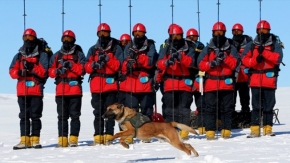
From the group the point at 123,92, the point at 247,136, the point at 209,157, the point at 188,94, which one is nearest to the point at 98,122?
the point at 123,92

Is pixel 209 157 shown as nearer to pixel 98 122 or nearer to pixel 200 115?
pixel 98 122

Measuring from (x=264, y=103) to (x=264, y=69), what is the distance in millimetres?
734

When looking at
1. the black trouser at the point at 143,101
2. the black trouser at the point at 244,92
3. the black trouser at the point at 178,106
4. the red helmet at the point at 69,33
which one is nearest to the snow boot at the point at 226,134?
the black trouser at the point at 178,106

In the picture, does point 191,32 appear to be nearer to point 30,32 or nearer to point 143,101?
point 143,101

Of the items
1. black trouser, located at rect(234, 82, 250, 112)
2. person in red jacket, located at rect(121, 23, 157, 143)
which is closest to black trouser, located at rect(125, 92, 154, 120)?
Answer: person in red jacket, located at rect(121, 23, 157, 143)

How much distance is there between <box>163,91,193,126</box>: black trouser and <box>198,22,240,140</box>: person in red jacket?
1.46ft

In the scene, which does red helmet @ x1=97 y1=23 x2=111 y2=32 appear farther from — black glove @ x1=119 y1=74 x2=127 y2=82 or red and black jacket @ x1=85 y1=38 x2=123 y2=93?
black glove @ x1=119 y1=74 x2=127 y2=82

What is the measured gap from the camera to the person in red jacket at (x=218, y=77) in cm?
1389

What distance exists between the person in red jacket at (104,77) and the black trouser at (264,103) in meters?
2.90

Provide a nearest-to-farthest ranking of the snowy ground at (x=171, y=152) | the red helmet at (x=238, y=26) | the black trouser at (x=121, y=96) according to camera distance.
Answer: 1. the snowy ground at (x=171, y=152)
2. the black trouser at (x=121, y=96)
3. the red helmet at (x=238, y=26)

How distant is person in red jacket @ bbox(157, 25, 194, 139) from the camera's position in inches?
547

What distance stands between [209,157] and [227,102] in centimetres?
459

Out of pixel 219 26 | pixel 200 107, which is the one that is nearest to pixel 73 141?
pixel 200 107

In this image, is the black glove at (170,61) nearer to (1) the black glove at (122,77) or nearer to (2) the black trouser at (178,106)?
(2) the black trouser at (178,106)
